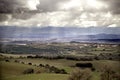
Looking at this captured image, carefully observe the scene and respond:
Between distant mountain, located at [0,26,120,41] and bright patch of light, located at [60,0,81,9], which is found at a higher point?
bright patch of light, located at [60,0,81,9]

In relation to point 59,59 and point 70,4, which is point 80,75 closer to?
point 59,59

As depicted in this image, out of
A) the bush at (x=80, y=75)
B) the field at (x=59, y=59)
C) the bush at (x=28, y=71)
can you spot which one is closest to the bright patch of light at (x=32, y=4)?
the field at (x=59, y=59)

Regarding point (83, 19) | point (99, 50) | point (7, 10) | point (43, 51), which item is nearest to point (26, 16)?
point (7, 10)

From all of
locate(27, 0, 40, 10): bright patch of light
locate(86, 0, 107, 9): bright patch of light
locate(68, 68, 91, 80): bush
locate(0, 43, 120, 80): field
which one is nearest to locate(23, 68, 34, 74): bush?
locate(0, 43, 120, 80): field

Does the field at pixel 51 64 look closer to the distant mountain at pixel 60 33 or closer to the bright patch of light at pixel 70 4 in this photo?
the distant mountain at pixel 60 33

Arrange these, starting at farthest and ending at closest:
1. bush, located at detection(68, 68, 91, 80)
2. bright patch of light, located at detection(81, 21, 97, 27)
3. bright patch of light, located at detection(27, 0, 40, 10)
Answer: bright patch of light, located at detection(81, 21, 97, 27) → bush, located at detection(68, 68, 91, 80) → bright patch of light, located at detection(27, 0, 40, 10)

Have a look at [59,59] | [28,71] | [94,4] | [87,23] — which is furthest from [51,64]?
[94,4]

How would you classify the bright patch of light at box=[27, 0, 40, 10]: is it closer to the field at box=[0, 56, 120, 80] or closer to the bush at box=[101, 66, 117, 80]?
the field at box=[0, 56, 120, 80]

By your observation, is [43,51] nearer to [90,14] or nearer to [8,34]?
[8,34]
